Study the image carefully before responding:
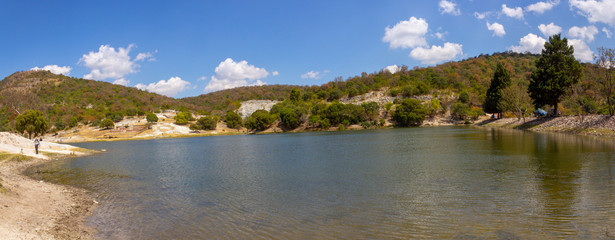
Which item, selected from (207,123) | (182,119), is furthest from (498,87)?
(182,119)

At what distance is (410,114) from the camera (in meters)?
89.4

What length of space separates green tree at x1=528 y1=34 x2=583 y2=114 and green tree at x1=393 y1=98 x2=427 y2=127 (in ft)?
115

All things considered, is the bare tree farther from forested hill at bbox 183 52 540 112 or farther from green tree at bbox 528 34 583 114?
forested hill at bbox 183 52 540 112

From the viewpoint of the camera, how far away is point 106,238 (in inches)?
404

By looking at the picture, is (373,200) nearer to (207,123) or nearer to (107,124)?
(207,123)

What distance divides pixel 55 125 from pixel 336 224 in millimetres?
114850

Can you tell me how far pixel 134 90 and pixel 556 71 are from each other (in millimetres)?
178538

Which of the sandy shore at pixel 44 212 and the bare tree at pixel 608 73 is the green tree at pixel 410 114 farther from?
the sandy shore at pixel 44 212

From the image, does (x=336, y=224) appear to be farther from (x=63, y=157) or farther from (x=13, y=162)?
(x=63, y=157)

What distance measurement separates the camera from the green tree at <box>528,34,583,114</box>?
51706mm

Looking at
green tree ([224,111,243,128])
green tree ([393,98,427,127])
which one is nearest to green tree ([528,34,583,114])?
green tree ([393,98,427,127])

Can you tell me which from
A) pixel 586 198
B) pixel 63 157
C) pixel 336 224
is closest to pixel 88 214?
pixel 336 224

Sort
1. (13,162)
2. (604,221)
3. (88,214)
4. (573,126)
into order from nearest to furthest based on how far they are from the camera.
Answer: (604,221) → (88,214) → (13,162) → (573,126)

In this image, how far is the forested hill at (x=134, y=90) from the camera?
111750 mm
